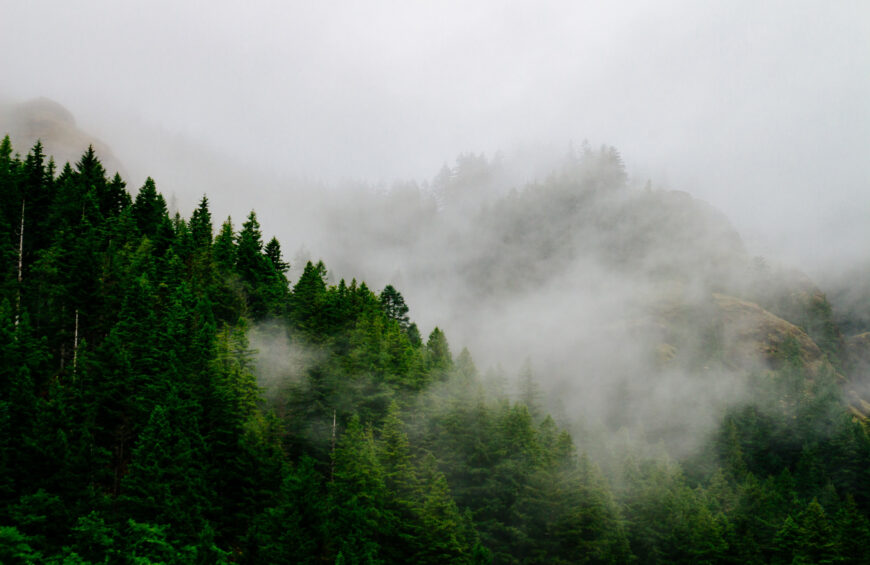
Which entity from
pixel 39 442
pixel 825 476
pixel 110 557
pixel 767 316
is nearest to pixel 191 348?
pixel 39 442

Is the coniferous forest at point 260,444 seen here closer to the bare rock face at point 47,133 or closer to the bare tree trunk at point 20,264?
the bare tree trunk at point 20,264

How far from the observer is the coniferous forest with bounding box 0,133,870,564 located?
109 feet

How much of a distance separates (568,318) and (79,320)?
131266 mm

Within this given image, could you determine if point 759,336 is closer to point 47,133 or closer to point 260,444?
point 260,444

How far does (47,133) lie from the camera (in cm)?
18500

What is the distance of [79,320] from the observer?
50.1 meters

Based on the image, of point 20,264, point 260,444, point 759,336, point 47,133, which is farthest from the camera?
point 47,133

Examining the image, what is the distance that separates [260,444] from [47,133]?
191m

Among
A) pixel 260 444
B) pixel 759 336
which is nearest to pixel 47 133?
pixel 260 444

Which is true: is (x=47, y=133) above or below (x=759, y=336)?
above

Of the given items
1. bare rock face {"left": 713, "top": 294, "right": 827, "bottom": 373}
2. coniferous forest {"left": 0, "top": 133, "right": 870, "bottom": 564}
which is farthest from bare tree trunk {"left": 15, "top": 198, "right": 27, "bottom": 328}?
bare rock face {"left": 713, "top": 294, "right": 827, "bottom": 373}

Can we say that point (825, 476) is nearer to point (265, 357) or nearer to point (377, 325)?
point (377, 325)

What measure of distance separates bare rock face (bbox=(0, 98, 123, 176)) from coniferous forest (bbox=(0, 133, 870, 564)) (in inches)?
5055

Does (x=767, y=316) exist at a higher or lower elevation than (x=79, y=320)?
higher
